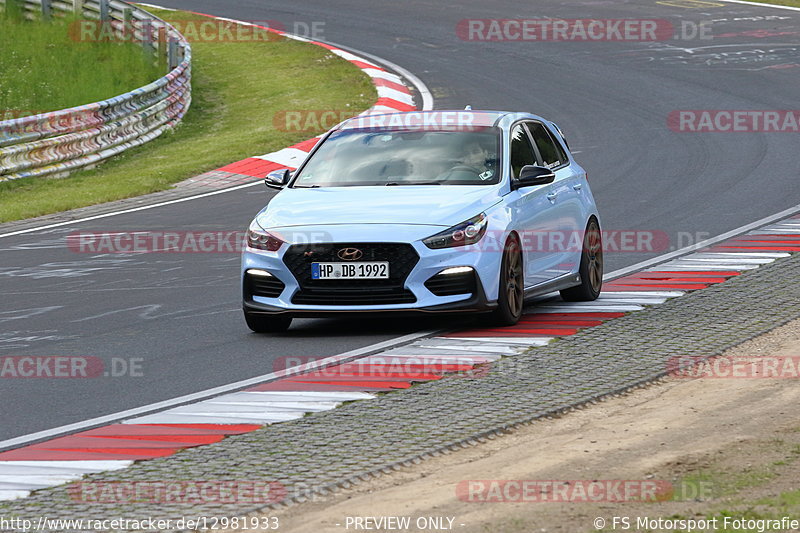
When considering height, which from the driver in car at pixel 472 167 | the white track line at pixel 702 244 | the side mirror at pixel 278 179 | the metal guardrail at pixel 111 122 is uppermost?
the driver in car at pixel 472 167

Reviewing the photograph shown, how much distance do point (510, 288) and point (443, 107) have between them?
15038mm

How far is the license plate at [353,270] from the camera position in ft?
36.4

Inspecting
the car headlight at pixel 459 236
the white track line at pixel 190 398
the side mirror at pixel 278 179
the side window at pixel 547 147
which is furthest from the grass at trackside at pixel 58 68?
the white track line at pixel 190 398

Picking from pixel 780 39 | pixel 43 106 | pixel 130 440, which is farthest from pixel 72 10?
pixel 130 440

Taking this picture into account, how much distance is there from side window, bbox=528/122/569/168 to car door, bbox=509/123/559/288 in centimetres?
30

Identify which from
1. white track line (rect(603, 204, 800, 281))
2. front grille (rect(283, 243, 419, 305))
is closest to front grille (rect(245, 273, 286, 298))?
front grille (rect(283, 243, 419, 305))

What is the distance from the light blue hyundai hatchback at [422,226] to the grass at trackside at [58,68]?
15367 mm

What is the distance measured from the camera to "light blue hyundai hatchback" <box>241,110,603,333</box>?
36.4 ft

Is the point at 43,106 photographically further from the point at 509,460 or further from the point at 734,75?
the point at 509,460

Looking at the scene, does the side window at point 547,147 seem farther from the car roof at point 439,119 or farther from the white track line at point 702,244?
the white track line at point 702,244

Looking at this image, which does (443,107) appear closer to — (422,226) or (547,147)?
(547,147)

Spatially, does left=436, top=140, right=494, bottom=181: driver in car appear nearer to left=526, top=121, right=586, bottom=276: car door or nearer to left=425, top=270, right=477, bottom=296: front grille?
left=526, top=121, right=586, bottom=276: car door

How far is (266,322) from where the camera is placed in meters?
11.6

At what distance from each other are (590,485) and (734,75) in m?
24.2
